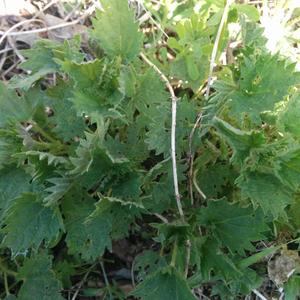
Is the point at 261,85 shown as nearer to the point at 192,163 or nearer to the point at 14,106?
the point at 192,163

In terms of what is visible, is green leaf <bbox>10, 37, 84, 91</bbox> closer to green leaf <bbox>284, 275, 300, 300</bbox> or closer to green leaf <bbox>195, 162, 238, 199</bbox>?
green leaf <bbox>195, 162, 238, 199</bbox>

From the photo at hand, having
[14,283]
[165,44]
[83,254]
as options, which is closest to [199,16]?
[165,44]

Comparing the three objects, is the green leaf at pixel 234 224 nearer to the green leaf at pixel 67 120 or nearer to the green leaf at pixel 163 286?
the green leaf at pixel 163 286

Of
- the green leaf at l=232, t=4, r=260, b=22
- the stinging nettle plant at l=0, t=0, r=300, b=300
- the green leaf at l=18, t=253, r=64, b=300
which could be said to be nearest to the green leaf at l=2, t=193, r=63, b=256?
the stinging nettle plant at l=0, t=0, r=300, b=300

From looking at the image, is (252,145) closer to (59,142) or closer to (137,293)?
(137,293)

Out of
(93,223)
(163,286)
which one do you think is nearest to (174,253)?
(163,286)
